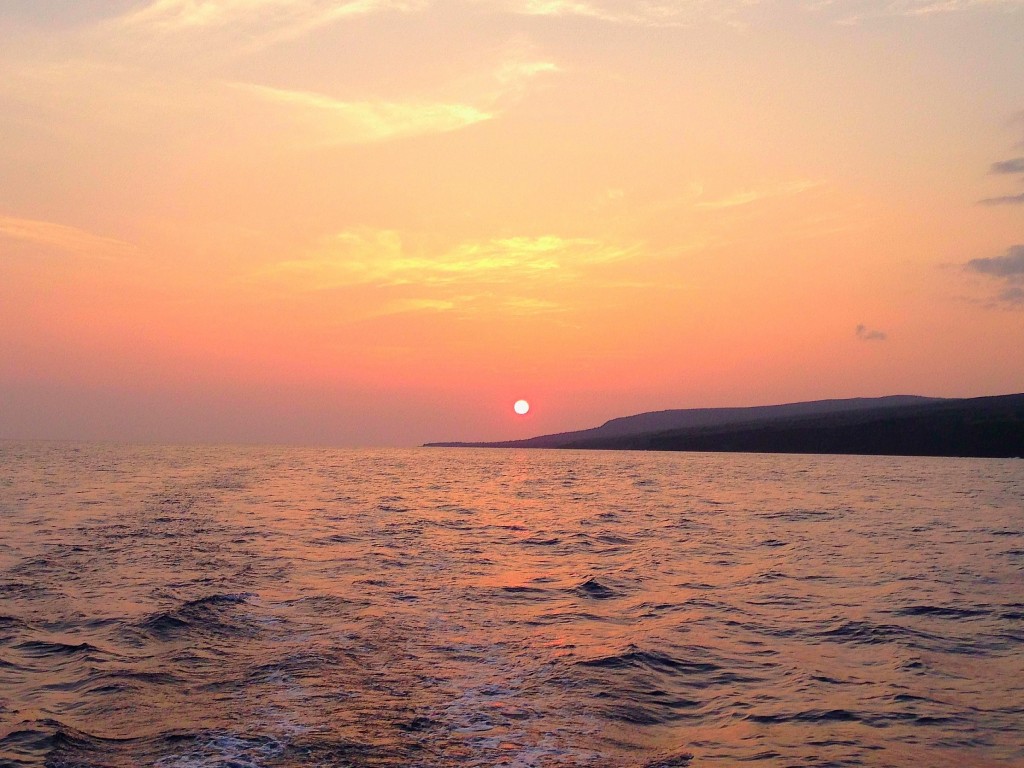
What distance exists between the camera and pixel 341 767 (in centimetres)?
1032

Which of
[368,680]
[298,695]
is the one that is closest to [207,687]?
[298,695]

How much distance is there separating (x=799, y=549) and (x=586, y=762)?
23.6m

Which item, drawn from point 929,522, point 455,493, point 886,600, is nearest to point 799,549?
point 886,600

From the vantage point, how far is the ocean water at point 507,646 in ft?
37.9

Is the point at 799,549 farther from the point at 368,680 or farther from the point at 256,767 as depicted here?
the point at 256,767

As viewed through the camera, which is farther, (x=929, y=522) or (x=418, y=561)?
(x=929, y=522)

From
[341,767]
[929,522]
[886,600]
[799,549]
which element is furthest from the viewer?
[929,522]

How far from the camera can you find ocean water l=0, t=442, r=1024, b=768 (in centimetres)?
1155

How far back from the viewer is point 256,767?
1039cm

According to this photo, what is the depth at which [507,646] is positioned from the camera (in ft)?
56.5

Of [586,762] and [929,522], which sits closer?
[586,762]

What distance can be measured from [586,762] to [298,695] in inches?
203

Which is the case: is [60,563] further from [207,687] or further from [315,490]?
[315,490]

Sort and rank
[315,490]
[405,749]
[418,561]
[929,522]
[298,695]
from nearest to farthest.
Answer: [405,749] → [298,695] → [418,561] → [929,522] → [315,490]
